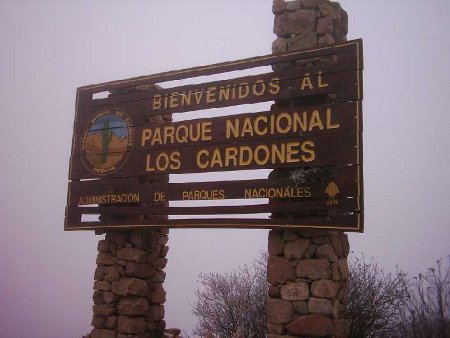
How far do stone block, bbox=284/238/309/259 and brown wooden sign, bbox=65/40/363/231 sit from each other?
1.03ft

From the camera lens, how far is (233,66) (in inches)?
290

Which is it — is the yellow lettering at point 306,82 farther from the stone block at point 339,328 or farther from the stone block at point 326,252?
the stone block at point 339,328

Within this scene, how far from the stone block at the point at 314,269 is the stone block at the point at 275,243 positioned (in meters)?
0.42

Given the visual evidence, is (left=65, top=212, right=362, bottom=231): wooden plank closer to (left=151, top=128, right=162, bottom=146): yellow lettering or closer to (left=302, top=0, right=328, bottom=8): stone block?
(left=151, top=128, right=162, bottom=146): yellow lettering

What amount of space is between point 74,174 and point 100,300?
7.95 ft

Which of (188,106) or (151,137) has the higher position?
(188,106)

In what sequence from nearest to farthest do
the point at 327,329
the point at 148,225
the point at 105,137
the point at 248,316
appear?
the point at 327,329, the point at 148,225, the point at 105,137, the point at 248,316

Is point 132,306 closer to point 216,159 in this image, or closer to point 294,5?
point 216,159

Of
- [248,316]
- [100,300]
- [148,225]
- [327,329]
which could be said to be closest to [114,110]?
[148,225]

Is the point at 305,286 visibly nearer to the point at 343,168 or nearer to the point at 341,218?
the point at 341,218

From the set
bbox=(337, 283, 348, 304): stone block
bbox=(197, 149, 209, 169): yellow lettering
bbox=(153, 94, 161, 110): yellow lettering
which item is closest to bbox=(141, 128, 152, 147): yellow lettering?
bbox=(153, 94, 161, 110): yellow lettering

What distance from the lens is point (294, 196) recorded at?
6.33 meters

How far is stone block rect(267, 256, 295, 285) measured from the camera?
20.2 ft

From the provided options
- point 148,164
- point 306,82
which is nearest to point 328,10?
point 306,82
